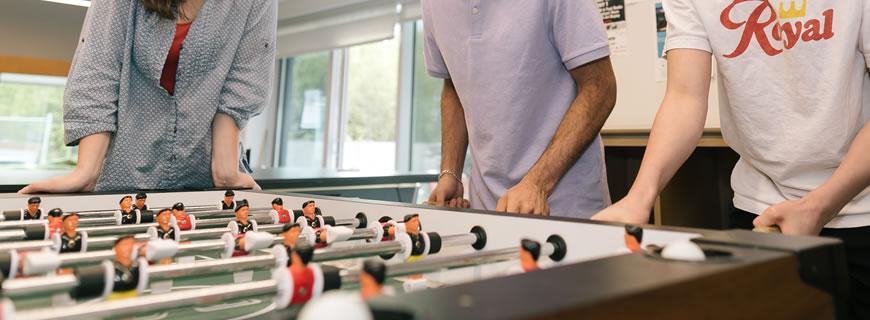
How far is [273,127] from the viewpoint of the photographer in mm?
5551

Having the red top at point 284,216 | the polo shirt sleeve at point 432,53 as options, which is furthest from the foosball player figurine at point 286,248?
the polo shirt sleeve at point 432,53

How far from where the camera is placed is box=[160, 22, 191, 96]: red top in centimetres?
138

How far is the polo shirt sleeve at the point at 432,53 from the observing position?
4.89ft

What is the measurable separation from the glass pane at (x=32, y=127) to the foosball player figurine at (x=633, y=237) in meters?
4.50

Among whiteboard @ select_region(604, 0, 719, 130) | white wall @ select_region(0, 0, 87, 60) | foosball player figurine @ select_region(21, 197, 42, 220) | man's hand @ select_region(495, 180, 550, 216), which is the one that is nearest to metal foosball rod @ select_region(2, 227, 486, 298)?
man's hand @ select_region(495, 180, 550, 216)

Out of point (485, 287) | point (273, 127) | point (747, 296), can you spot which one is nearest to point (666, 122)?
point (747, 296)

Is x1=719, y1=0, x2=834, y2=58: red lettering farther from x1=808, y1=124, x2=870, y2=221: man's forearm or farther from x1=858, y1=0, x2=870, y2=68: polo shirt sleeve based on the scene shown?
x1=808, y1=124, x2=870, y2=221: man's forearm

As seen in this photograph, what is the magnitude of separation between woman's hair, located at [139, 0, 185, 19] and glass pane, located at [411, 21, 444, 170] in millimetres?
2988

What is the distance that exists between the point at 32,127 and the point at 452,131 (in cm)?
415

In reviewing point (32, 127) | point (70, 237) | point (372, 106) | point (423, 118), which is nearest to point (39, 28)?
point (32, 127)

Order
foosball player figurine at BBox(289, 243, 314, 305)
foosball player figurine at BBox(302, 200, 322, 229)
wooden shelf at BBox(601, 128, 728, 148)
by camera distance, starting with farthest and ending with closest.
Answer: wooden shelf at BBox(601, 128, 728, 148)
foosball player figurine at BBox(302, 200, 322, 229)
foosball player figurine at BBox(289, 243, 314, 305)

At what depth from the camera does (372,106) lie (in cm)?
473

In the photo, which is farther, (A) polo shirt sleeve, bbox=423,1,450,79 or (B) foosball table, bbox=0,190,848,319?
(A) polo shirt sleeve, bbox=423,1,450,79

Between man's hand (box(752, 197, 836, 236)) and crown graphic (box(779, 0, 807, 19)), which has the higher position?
crown graphic (box(779, 0, 807, 19))
